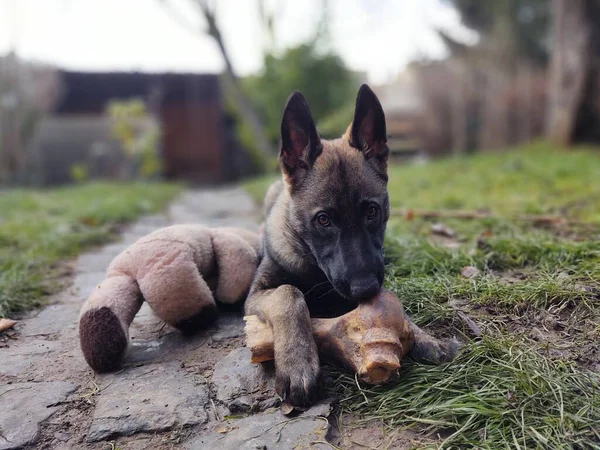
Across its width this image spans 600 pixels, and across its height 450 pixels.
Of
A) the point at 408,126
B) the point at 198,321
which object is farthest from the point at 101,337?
the point at 408,126

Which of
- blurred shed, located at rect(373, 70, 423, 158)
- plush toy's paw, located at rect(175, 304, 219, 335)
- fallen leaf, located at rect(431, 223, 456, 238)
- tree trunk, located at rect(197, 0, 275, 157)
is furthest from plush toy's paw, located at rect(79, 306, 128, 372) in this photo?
blurred shed, located at rect(373, 70, 423, 158)

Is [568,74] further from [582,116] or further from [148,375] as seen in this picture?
[148,375]

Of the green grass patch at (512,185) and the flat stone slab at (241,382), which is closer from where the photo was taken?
the flat stone slab at (241,382)

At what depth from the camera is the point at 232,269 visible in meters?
3.16

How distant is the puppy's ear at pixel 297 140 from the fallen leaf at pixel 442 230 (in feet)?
6.66

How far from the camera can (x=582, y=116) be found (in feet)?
38.4

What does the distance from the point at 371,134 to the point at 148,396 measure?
76.1 inches

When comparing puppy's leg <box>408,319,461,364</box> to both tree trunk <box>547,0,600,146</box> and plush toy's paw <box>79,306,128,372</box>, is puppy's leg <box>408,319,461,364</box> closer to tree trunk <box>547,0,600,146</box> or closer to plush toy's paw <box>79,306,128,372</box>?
plush toy's paw <box>79,306,128,372</box>

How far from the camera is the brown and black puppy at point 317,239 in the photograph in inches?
90.8

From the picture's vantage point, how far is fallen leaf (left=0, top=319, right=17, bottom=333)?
313cm

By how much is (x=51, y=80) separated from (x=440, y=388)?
16.9 meters

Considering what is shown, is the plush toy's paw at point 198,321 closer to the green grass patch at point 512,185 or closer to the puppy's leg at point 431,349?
the puppy's leg at point 431,349

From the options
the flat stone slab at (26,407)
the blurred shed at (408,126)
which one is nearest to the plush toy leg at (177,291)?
the flat stone slab at (26,407)

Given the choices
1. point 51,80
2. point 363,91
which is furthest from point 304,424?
point 51,80
